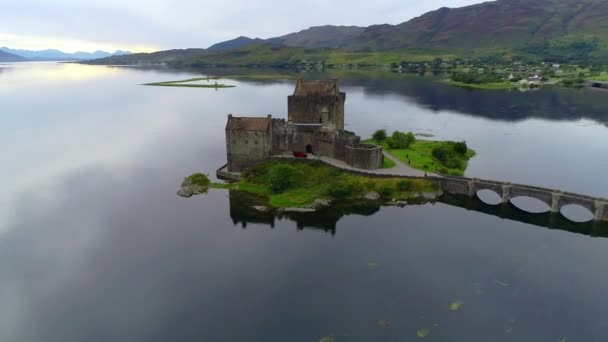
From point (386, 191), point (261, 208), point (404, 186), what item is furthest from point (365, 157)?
point (261, 208)

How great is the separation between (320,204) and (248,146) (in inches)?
667

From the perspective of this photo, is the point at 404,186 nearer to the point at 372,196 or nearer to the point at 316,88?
the point at 372,196

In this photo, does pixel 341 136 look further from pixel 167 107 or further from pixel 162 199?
pixel 167 107

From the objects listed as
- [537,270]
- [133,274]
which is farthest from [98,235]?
[537,270]

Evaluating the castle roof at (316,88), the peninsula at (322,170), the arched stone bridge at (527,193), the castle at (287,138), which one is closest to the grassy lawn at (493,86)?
the peninsula at (322,170)

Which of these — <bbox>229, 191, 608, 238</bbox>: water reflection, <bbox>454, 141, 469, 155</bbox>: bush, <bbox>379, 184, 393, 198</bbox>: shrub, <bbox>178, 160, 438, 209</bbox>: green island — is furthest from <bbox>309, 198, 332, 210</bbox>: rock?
<bbox>454, 141, 469, 155</bbox>: bush

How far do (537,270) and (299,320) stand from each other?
25305 millimetres

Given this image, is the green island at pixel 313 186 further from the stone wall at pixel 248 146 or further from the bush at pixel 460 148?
the bush at pixel 460 148

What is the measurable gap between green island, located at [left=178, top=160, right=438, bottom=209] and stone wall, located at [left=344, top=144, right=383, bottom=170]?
2.37 meters

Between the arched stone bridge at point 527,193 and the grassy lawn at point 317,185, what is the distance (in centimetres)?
344

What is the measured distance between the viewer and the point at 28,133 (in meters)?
111

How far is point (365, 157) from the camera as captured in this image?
6297cm

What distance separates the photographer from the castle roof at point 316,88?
2948 inches

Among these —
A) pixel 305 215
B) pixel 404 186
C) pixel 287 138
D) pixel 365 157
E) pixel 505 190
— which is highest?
pixel 287 138
